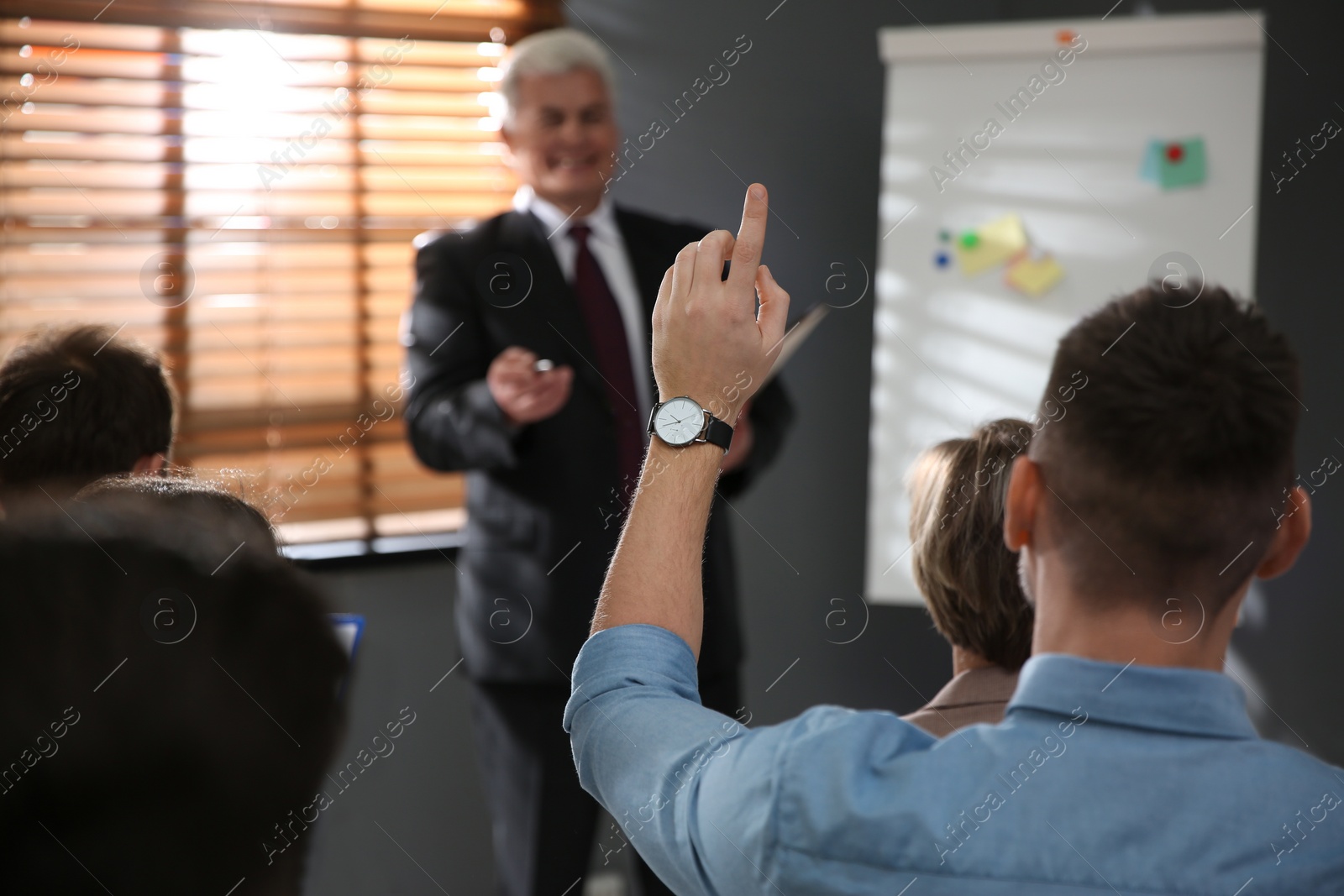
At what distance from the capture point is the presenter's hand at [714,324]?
76 centimetres

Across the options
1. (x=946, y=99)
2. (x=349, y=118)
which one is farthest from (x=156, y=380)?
(x=946, y=99)

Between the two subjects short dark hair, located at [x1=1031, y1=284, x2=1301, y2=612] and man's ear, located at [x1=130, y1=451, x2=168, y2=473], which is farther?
man's ear, located at [x1=130, y1=451, x2=168, y2=473]

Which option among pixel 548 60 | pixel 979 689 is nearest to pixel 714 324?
pixel 979 689

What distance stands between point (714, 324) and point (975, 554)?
17.3 inches

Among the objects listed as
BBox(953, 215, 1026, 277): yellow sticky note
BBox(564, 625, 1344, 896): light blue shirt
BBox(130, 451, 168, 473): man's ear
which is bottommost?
BBox(564, 625, 1344, 896): light blue shirt

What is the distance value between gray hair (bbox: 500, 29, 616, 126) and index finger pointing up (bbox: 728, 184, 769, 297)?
151 centimetres

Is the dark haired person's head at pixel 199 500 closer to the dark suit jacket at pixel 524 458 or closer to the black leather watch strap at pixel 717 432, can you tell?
the black leather watch strap at pixel 717 432

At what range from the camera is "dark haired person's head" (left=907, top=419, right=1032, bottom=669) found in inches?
40.7

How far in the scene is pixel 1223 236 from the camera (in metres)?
2.38

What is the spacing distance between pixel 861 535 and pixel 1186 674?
7.65 feet

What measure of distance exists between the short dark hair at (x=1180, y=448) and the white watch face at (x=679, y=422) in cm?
25

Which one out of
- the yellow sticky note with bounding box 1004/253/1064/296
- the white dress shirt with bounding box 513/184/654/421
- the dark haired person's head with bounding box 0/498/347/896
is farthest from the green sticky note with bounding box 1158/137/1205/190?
the dark haired person's head with bounding box 0/498/347/896

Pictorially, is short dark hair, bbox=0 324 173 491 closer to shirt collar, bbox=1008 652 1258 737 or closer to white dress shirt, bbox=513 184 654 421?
shirt collar, bbox=1008 652 1258 737

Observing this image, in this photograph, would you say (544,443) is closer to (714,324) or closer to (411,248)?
(411,248)
